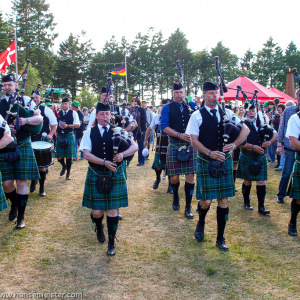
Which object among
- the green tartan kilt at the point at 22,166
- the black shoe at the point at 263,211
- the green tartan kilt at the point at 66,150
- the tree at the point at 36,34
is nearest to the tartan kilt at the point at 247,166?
the black shoe at the point at 263,211

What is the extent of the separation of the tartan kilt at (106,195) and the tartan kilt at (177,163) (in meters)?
1.36

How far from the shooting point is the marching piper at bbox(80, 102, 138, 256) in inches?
123

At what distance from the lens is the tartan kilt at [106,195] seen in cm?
317

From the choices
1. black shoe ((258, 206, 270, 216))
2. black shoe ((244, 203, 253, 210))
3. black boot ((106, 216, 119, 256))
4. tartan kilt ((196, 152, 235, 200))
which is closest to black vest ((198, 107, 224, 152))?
tartan kilt ((196, 152, 235, 200))

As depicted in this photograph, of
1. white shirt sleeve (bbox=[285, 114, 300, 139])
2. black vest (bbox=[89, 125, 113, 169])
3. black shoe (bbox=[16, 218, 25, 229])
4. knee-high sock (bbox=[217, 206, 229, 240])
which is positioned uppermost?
white shirt sleeve (bbox=[285, 114, 300, 139])

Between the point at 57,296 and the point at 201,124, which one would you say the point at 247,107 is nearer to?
the point at 201,124

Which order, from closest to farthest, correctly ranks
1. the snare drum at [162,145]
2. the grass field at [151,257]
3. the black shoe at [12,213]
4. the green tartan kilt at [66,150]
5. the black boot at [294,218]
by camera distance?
1. the grass field at [151,257]
2. the black boot at [294,218]
3. the black shoe at [12,213]
4. the snare drum at [162,145]
5. the green tartan kilt at [66,150]

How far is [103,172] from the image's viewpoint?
10.6 feet

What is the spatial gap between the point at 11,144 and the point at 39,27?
34.9 metres

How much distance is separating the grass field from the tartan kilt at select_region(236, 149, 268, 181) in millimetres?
519

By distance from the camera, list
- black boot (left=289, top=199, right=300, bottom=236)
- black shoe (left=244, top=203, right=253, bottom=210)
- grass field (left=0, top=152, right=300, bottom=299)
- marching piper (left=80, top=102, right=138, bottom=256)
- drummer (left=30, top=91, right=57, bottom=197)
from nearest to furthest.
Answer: grass field (left=0, top=152, right=300, bottom=299), marching piper (left=80, top=102, right=138, bottom=256), black boot (left=289, top=199, right=300, bottom=236), black shoe (left=244, top=203, right=253, bottom=210), drummer (left=30, top=91, right=57, bottom=197)

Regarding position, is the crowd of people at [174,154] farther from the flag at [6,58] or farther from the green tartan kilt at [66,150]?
the flag at [6,58]

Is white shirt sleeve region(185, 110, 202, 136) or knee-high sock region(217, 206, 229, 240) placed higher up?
white shirt sleeve region(185, 110, 202, 136)

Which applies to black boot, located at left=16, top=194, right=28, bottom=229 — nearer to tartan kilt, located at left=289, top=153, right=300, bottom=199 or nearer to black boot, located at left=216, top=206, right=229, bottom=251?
black boot, located at left=216, top=206, right=229, bottom=251
